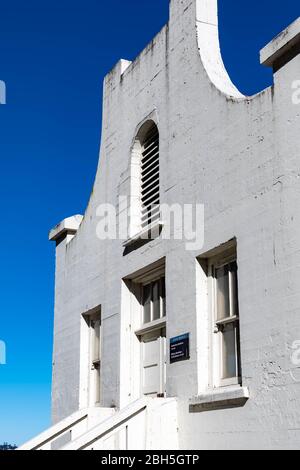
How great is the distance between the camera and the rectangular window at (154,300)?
11.2 metres

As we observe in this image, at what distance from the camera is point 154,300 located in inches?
452

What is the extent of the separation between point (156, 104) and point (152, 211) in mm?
1741

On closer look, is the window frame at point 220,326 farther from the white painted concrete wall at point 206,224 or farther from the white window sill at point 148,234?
the white window sill at point 148,234

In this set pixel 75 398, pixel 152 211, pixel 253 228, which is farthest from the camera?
pixel 75 398

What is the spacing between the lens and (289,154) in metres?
8.19

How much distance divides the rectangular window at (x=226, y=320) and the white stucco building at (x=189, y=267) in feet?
0.06

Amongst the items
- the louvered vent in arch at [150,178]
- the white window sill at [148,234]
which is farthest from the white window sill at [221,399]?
the louvered vent in arch at [150,178]

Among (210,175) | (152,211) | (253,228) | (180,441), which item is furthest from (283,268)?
(152,211)

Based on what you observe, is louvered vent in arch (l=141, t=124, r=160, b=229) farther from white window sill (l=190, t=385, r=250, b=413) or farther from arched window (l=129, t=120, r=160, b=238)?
white window sill (l=190, t=385, r=250, b=413)

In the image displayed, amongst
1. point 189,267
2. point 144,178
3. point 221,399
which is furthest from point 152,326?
point 221,399

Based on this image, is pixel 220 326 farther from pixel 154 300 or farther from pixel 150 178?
pixel 150 178

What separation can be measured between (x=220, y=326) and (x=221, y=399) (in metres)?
1.08
